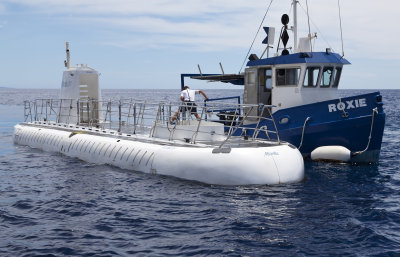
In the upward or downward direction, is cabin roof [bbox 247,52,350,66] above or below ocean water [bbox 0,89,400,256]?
above

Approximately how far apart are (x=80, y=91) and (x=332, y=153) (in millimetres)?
11811

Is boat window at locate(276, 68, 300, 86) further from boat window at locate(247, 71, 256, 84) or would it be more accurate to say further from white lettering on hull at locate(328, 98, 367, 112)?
white lettering on hull at locate(328, 98, 367, 112)

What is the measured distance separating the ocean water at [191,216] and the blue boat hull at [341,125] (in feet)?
5.48

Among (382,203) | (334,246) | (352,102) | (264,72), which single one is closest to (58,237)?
(334,246)

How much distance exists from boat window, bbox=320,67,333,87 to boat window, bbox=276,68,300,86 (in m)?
1.02

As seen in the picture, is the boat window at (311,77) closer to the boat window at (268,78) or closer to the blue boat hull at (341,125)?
the blue boat hull at (341,125)

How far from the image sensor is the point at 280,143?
13562 millimetres

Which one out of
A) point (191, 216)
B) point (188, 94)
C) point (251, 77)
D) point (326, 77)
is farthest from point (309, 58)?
point (191, 216)

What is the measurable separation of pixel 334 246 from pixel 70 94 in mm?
16238

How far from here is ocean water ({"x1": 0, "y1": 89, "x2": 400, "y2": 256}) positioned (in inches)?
317

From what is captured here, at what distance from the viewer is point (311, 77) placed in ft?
59.2

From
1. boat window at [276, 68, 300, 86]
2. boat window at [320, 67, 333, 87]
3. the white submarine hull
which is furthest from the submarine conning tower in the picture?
boat window at [320, 67, 333, 87]

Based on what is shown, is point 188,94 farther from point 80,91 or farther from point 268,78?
point 80,91

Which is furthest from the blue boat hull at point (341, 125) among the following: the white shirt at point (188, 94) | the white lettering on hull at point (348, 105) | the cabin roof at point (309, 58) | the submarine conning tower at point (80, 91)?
the submarine conning tower at point (80, 91)
